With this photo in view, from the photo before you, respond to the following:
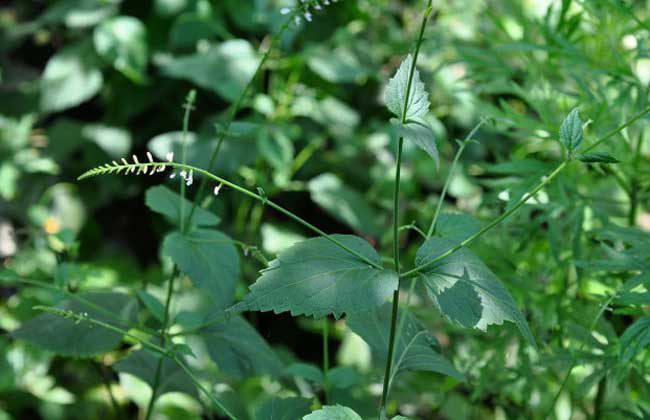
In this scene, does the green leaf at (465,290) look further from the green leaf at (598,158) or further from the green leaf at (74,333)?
the green leaf at (74,333)

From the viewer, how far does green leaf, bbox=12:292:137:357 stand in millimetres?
1334

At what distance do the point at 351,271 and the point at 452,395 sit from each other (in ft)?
3.39

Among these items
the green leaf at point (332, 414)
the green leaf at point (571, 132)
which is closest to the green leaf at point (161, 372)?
the green leaf at point (332, 414)

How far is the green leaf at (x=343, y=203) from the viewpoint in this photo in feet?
7.90

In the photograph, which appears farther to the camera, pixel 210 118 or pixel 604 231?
pixel 210 118

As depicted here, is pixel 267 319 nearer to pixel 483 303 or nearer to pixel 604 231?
pixel 604 231

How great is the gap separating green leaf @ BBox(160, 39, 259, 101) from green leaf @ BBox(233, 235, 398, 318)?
4.43 feet

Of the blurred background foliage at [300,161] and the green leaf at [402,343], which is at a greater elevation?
the green leaf at [402,343]

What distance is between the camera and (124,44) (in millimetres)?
2578

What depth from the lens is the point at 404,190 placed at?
8.38 ft

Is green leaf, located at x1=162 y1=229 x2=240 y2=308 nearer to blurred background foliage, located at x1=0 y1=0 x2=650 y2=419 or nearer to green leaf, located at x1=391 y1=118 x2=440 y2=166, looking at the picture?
blurred background foliage, located at x1=0 y1=0 x2=650 y2=419

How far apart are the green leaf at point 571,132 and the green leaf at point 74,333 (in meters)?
0.83

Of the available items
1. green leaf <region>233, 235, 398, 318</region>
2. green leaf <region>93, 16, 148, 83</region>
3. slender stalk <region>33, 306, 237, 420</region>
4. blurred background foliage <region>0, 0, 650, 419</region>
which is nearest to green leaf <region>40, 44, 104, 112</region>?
blurred background foliage <region>0, 0, 650, 419</region>

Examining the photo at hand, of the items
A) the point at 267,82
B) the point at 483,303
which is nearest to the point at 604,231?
the point at 483,303
